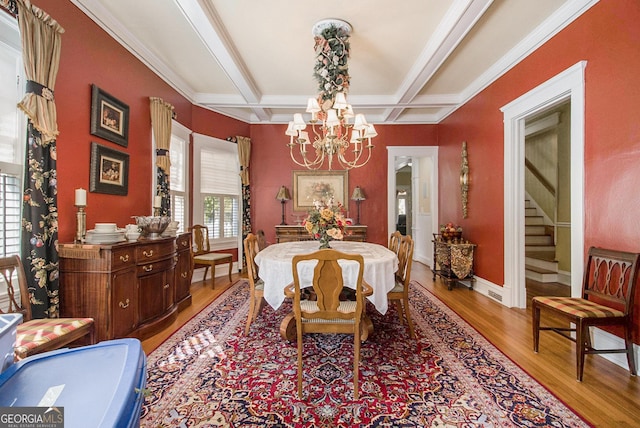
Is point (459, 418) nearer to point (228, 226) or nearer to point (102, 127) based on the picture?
point (102, 127)

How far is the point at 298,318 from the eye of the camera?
80.7 inches

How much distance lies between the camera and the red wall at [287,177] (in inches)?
237

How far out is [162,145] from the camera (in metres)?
3.96

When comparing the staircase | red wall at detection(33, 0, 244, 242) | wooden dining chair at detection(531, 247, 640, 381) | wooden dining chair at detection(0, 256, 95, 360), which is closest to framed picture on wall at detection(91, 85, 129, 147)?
red wall at detection(33, 0, 244, 242)

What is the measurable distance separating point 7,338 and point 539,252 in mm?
6966

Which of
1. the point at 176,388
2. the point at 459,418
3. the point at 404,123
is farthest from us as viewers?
the point at 404,123

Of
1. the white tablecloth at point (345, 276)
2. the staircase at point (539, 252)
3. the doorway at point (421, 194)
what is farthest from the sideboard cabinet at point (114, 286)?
the staircase at point (539, 252)

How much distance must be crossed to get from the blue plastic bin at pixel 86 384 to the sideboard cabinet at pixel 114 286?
182cm

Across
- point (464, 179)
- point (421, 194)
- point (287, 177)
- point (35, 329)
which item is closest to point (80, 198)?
point (35, 329)

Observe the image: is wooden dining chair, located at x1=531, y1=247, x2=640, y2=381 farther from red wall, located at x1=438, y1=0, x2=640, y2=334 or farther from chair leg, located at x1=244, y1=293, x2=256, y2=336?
chair leg, located at x1=244, y1=293, x2=256, y2=336

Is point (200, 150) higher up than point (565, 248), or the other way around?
point (200, 150)

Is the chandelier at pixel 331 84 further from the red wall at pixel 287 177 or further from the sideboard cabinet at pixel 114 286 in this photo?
the red wall at pixel 287 177

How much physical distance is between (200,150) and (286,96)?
180cm

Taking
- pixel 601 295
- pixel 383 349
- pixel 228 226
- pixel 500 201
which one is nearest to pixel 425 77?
pixel 500 201
